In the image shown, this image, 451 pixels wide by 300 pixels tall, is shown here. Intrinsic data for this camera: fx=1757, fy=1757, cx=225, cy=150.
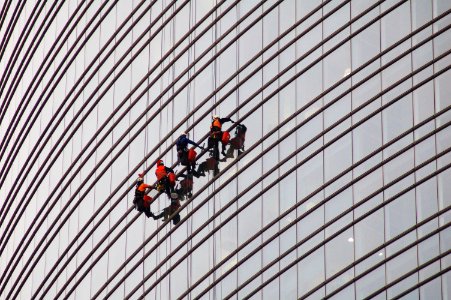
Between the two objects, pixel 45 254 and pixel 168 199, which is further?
pixel 45 254

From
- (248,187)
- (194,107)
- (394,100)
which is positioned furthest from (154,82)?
(394,100)

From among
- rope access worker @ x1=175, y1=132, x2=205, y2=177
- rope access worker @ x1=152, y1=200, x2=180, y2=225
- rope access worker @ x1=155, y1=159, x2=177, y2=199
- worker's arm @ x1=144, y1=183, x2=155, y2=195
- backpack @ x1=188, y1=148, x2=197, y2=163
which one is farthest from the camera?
rope access worker @ x1=152, y1=200, x2=180, y2=225

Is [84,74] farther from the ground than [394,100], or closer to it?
farther from the ground

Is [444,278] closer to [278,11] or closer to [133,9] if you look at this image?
[278,11]

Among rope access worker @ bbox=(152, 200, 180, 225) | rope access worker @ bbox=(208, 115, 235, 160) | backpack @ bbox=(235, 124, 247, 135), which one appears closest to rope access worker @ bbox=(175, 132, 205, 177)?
rope access worker @ bbox=(208, 115, 235, 160)

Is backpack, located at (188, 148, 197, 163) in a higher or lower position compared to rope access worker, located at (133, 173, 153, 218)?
higher

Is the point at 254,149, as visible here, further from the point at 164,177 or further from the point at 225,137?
the point at 164,177

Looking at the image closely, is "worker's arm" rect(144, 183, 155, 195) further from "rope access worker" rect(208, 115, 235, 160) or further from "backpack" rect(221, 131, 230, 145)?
→ "backpack" rect(221, 131, 230, 145)
